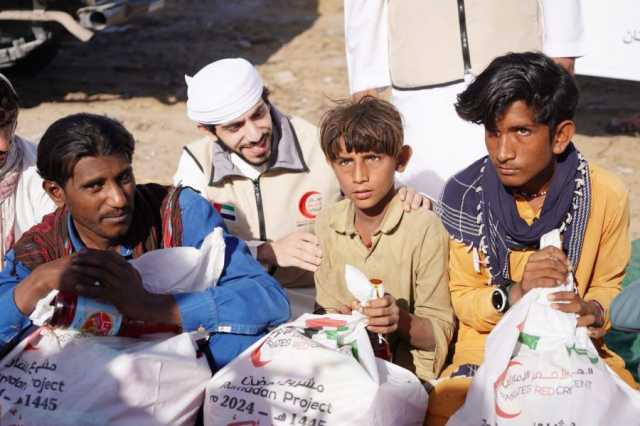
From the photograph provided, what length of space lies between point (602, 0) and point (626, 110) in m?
1.38

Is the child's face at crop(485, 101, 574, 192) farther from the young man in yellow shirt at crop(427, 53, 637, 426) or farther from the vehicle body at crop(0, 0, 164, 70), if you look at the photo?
the vehicle body at crop(0, 0, 164, 70)

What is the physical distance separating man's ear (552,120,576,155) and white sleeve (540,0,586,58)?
1.16 m

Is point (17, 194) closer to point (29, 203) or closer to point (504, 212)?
point (29, 203)

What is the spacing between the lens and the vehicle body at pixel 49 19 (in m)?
8.81

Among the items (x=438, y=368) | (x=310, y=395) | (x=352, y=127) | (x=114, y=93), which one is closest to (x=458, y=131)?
(x=352, y=127)

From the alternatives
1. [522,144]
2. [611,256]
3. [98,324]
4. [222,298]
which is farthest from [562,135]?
[98,324]

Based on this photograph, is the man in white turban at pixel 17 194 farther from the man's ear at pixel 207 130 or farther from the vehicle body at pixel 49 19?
the vehicle body at pixel 49 19

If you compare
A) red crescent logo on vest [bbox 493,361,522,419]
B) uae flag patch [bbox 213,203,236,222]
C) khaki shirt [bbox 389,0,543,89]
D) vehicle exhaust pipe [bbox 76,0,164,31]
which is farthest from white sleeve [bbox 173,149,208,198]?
vehicle exhaust pipe [bbox 76,0,164,31]

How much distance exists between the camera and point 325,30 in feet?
38.2

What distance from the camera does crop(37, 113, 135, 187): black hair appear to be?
3041mm

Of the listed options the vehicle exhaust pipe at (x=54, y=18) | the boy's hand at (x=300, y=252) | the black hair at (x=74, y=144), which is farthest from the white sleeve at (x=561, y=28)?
the vehicle exhaust pipe at (x=54, y=18)

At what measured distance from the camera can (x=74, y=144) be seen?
3.04 m

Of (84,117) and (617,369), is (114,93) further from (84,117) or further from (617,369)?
(617,369)

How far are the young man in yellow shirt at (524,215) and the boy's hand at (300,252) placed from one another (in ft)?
1.74
